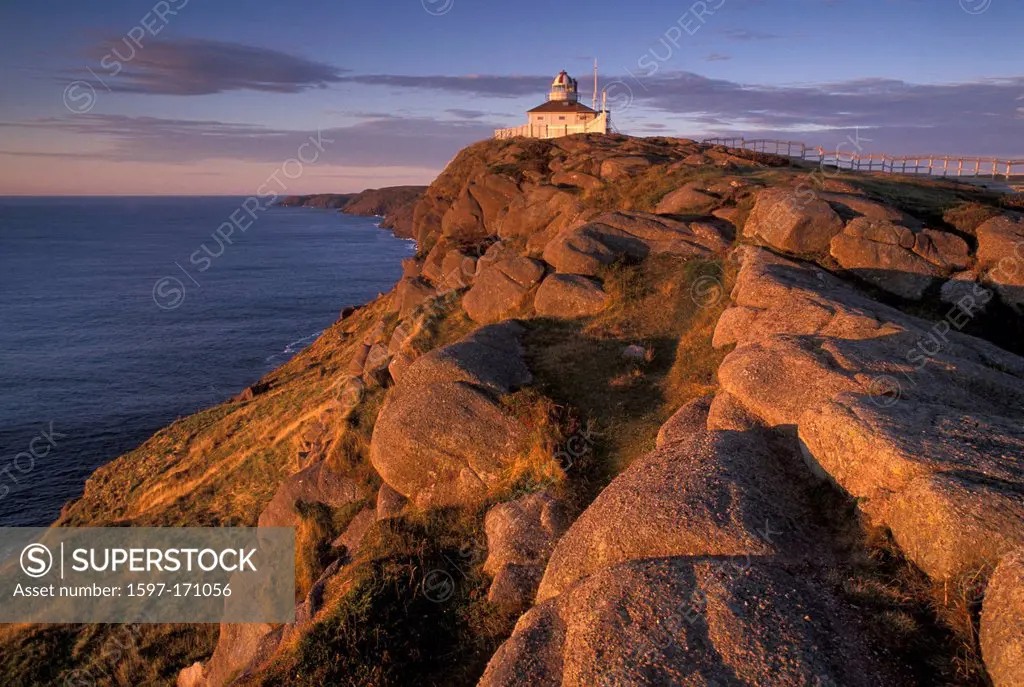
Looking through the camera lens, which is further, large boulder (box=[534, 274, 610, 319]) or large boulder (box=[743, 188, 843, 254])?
large boulder (box=[743, 188, 843, 254])

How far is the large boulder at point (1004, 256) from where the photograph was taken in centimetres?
1745

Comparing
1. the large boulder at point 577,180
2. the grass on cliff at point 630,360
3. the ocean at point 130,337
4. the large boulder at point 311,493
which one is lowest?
the ocean at point 130,337

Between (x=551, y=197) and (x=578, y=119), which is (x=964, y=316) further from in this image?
(x=578, y=119)

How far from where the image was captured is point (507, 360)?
15398 millimetres

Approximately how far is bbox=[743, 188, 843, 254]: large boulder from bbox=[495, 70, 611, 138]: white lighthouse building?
45.7m

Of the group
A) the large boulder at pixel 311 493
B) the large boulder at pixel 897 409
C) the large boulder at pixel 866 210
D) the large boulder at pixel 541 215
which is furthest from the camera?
the large boulder at pixel 541 215

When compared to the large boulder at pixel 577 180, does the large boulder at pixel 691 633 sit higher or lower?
lower

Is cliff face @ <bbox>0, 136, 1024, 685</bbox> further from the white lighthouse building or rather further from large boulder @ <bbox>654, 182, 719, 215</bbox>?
the white lighthouse building

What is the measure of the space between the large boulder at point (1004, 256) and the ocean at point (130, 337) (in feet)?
148

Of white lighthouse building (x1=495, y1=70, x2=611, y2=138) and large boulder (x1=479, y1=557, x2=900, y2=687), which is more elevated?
white lighthouse building (x1=495, y1=70, x2=611, y2=138)

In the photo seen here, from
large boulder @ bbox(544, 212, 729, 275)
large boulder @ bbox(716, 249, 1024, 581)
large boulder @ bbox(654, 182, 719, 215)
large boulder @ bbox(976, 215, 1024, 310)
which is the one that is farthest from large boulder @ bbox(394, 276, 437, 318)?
large boulder @ bbox(976, 215, 1024, 310)

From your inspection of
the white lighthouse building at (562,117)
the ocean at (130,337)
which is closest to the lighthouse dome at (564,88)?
the white lighthouse building at (562,117)

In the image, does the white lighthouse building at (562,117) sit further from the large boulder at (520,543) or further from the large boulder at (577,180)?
the large boulder at (520,543)

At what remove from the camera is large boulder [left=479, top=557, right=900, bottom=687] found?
18.4 ft
